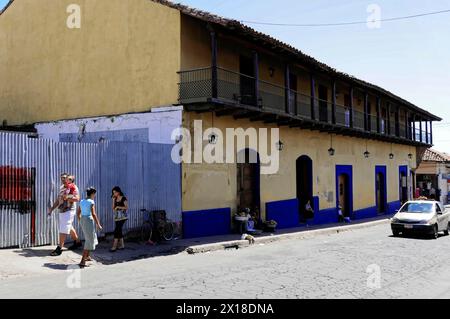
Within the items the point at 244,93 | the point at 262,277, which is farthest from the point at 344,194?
the point at 262,277

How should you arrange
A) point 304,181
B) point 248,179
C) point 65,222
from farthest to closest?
point 304,181, point 248,179, point 65,222

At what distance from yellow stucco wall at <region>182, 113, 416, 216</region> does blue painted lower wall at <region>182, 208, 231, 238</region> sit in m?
0.20

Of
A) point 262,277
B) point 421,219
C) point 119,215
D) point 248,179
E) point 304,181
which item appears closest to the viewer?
point 262,277

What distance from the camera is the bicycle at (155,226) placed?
12.7 metres

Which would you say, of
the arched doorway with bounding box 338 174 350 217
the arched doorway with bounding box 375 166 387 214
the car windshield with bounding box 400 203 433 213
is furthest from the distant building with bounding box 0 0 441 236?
the arched doorway with bounding box 375 166 387 214

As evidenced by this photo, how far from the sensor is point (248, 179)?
56.5ft

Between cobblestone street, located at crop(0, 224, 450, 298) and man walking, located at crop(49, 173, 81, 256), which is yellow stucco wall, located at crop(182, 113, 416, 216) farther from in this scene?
man walking, located at crop(49, 173, 81, 256)

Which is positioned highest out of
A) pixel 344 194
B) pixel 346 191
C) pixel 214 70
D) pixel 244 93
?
pixel 214 70

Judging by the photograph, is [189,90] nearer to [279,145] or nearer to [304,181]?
[279,145]

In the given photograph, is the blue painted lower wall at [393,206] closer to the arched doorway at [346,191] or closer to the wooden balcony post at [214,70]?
the arched doorway at [346,191]

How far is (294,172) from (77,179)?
33.5 feet

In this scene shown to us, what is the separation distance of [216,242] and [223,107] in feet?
13.3

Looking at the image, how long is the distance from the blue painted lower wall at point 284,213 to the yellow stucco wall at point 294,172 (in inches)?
9.6
